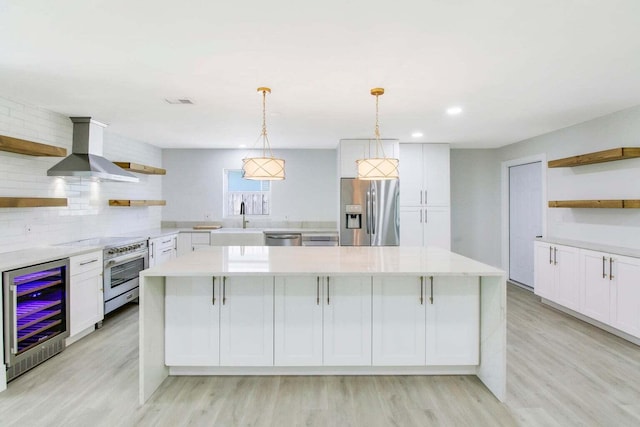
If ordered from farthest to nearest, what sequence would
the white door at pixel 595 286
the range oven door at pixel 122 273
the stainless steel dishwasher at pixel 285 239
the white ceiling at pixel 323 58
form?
the stainless steel dishwasher at pixel 285 239, the range oven door at pixel 122 273, the white door at pixel 595 286, the white ceiling at pixel 323 58

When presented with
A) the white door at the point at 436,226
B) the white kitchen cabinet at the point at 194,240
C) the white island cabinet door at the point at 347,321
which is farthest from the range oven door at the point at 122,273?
the white door at the point at 436,226

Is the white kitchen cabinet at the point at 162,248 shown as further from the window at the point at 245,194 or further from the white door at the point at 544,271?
the white door at the point at 544,271

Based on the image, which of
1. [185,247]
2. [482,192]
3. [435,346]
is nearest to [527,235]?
[482,192]

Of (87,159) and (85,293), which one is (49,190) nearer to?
(87,159)

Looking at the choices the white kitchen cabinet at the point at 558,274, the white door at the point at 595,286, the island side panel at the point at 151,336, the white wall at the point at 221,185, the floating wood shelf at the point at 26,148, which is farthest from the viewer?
the white wall at the point at 221,185

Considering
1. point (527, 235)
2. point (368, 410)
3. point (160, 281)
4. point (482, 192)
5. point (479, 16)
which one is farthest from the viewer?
point (482, 192)

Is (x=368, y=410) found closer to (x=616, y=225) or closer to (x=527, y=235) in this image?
(x=616, y=225)

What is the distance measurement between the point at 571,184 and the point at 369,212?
8.91ft

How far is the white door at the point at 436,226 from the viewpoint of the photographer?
19.2ft

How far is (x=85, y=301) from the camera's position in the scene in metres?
3.48

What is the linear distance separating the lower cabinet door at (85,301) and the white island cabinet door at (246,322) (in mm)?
1720

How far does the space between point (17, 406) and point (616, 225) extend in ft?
18.6

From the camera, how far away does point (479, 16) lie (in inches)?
76.2

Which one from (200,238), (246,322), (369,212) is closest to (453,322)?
(246,322)
